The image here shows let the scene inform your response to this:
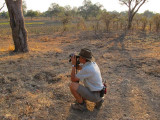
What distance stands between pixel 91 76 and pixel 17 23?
5355 millimetres

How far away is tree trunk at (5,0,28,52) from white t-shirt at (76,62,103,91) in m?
5.11

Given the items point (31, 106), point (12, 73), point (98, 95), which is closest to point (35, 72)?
point (12, 73)

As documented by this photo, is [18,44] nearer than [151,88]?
No

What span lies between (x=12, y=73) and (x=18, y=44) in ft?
8.55

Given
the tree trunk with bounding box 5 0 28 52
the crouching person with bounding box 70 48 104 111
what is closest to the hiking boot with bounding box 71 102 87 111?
the crouching person with bounding box 70 48 104 111

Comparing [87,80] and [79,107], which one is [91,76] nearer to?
[87,80]

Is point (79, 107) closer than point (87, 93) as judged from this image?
No

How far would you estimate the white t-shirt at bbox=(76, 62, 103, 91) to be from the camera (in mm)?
2574

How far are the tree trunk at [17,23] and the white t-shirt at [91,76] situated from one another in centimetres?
511

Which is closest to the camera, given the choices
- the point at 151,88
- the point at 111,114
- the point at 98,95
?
the point at 98,95

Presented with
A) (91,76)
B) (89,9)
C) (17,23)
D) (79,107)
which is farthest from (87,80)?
(89,9)

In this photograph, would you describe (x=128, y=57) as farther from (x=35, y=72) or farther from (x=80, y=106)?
(x=80, y=106)

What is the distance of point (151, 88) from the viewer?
403 centimetres

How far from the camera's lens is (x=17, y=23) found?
6652 millimetres
